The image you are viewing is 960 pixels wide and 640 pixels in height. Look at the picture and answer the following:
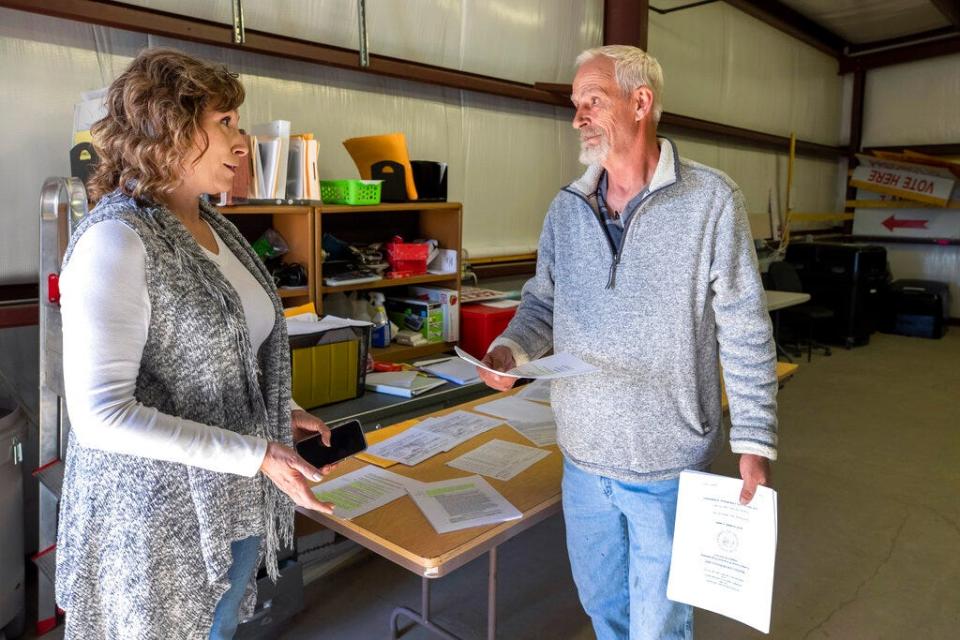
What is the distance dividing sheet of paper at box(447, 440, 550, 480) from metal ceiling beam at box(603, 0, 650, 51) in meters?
3.61

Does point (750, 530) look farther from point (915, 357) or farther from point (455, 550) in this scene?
point (915, 357)

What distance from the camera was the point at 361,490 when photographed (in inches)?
69.4

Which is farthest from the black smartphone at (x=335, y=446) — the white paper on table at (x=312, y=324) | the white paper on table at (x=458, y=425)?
the white paper on table at (x=312, y=324)

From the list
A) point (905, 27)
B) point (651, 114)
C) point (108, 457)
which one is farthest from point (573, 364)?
point (905, 27)

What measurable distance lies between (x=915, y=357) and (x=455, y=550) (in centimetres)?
675

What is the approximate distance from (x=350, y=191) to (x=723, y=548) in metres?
2.03

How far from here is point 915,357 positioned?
675cm

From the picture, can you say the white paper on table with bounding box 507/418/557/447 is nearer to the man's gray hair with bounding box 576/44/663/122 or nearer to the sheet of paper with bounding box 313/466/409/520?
the sheet of paper with bounding box 313/466/409/520

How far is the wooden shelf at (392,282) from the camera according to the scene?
293 centimetres

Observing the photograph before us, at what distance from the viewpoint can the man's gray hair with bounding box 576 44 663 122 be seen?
155 centimetres

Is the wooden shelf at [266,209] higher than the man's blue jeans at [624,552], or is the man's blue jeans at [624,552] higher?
the wooden shelf at [266,209]

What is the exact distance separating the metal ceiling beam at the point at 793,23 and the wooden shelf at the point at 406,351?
503 cm

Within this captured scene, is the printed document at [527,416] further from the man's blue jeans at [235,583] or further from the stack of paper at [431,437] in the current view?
the man's blue jeans at [235,583]

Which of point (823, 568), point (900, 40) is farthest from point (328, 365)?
point (900, 40)
